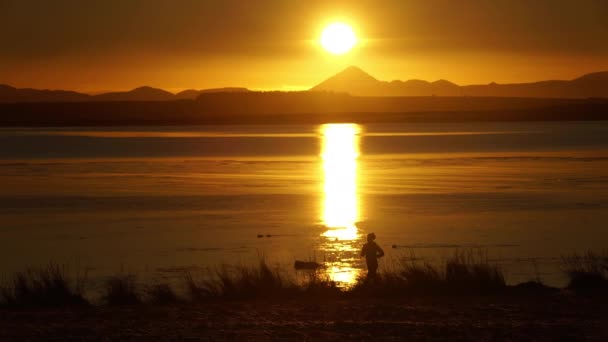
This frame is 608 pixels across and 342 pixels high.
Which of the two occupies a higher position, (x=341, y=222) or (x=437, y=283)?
(x=341, y=222)

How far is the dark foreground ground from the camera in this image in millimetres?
8844

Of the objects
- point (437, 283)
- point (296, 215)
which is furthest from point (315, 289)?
point (296, 215)

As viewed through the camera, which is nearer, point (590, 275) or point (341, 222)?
point (590, 275)

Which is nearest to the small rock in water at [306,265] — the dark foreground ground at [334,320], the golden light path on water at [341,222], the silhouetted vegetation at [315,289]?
the golden light path on water at [341,222]

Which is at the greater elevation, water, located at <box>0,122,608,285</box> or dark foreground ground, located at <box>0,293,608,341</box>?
water, located at <box>0,122,608,285</box>

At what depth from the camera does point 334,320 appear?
9602 millimetres

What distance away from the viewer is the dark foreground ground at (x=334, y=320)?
8844 mm

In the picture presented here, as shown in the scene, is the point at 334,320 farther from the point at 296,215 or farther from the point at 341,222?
the point at 296,215

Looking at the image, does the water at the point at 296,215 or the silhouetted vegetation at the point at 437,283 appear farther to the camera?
the water at the point at 296,215

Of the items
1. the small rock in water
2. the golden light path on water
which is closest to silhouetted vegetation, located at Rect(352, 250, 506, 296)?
the golden light path on water

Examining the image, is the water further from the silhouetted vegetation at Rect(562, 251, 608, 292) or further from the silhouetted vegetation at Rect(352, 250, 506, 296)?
the silhouetted vegetation at Rect(352, 250, 506, 296)

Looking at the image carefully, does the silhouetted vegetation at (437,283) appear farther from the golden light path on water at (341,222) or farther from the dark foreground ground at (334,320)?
the golden light path on water at (341,222)

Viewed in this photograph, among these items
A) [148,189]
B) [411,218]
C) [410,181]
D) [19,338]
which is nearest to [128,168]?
[148,189]

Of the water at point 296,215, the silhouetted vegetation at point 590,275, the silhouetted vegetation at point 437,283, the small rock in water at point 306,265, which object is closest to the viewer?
the silhouetted vegetation at point 437,283
